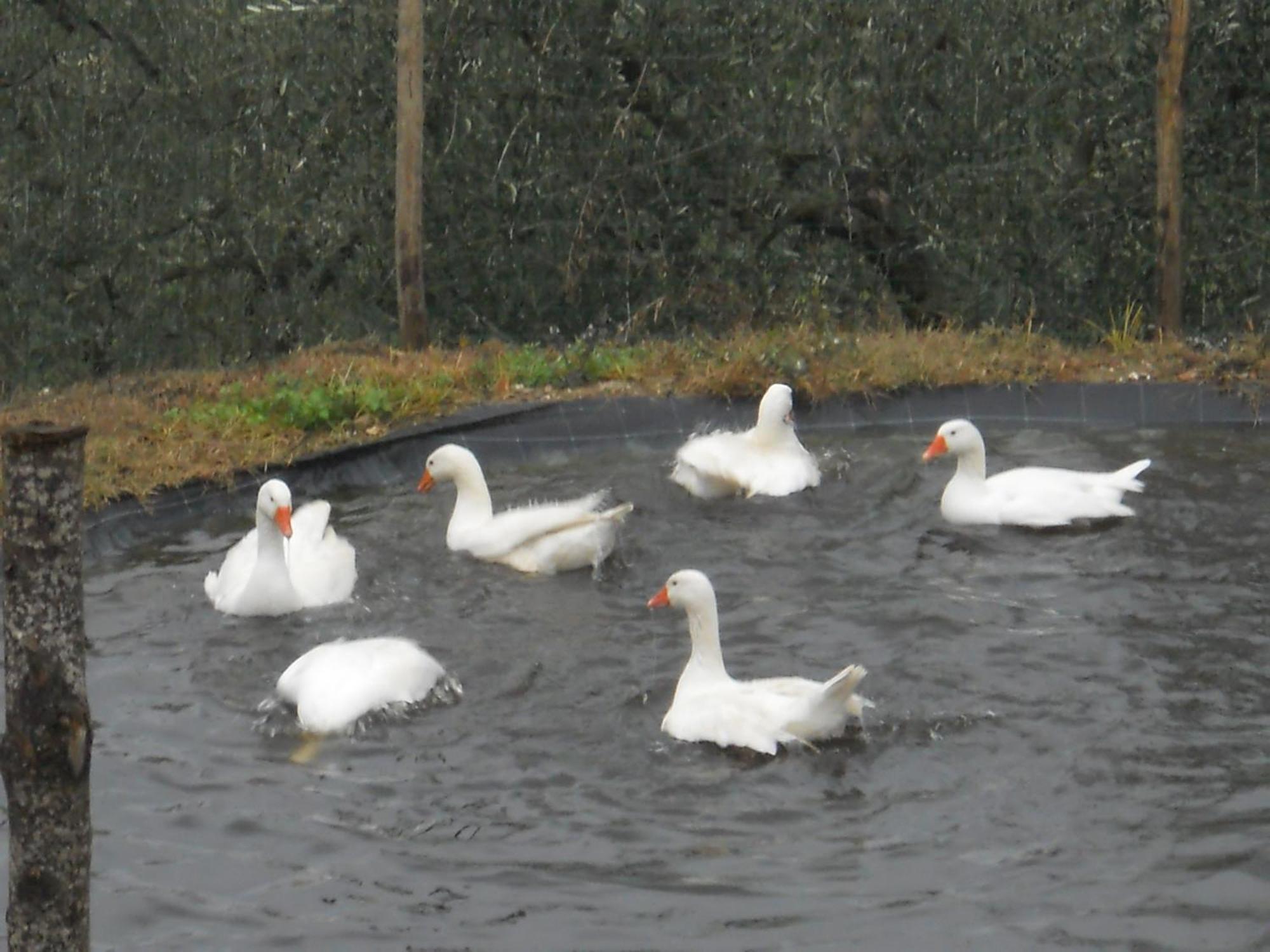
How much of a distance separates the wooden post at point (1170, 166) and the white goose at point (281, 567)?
22.5ft

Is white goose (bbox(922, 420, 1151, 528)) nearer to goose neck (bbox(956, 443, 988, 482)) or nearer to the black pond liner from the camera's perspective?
goose neck (bbox(956, 443, 988, 482))

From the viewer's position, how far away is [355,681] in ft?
20.3

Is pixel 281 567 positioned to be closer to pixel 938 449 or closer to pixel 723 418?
pixel 938 449

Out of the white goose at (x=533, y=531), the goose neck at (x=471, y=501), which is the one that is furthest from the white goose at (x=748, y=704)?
the goose neck at (x=471, y=501)

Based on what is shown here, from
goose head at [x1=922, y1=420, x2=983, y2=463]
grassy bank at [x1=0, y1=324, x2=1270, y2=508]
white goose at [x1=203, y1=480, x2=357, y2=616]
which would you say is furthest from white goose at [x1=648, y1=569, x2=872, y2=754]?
grassy bank at [x1=0, y1=324, x2=1270, y2=508]

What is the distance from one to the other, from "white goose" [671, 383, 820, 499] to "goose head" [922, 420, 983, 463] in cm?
66

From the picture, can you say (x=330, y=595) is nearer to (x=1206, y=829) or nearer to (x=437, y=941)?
(x=437, y=941)

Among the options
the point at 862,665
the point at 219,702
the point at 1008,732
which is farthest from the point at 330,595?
the point at 1008,732

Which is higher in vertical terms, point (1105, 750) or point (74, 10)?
point (74, 10)

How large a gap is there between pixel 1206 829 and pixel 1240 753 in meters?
0.63

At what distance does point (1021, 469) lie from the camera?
28.6 feet

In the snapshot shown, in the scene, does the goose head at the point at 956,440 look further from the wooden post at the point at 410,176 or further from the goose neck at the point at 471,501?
the wooden post at the point at 410,176

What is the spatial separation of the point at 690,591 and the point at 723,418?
14.5ft

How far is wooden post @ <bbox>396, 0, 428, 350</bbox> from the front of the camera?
11.6 metres
